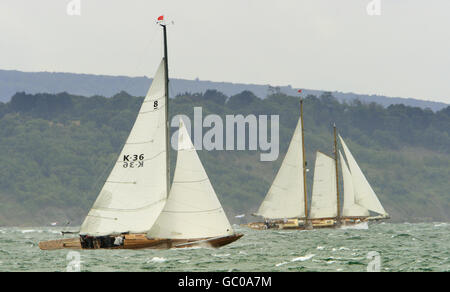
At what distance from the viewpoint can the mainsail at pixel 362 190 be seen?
265 feet

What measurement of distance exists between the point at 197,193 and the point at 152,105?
5.25 m

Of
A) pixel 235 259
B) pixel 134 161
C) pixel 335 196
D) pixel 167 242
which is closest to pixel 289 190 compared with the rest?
pixel 335 196

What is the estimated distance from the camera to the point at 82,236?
44.0m

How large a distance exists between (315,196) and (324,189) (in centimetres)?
106

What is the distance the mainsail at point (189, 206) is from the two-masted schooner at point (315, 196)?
35475 millimetres

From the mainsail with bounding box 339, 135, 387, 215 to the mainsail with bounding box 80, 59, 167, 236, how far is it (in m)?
39.9

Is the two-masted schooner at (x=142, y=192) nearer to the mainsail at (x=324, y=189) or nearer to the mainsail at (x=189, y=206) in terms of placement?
the mainsail at (x=189, y=206)

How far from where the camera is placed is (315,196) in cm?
8281

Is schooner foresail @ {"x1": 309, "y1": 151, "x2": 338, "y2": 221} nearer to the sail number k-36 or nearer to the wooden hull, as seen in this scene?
the wooden hull

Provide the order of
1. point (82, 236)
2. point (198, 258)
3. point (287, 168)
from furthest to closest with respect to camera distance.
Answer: point (287, 168)
point (82, 236)
point (198, 258)

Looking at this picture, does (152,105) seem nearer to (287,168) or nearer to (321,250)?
(321,250)

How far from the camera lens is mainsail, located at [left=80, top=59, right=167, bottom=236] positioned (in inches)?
1694

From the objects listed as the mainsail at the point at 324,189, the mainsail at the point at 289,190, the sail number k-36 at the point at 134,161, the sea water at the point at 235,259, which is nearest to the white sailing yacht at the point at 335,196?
the mainsail at the point at 324,189
